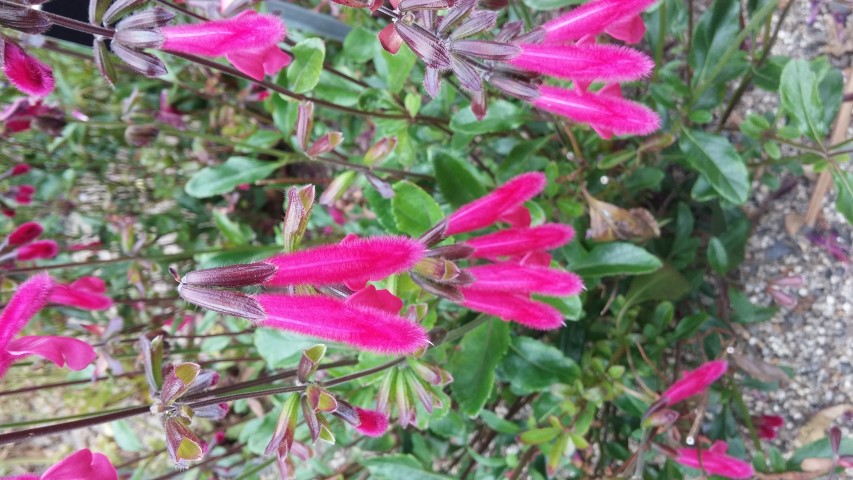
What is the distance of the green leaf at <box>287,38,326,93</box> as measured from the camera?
1207 mm

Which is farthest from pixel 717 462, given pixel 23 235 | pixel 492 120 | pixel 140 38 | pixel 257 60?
pixel 23 235

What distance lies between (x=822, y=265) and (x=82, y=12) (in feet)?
6.07

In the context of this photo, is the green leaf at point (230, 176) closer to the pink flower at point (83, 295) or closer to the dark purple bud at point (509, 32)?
the pink flower at point (83, 295)

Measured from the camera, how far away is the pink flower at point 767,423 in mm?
1638

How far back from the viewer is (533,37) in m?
0.96

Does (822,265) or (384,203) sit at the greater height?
(384,203)

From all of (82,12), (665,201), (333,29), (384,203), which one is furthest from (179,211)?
(665,201)

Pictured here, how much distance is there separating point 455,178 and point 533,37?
0.42m

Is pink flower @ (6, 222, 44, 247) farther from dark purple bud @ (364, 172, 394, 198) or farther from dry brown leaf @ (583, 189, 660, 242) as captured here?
dry brown leaf @ (583, 189, 660, 242)

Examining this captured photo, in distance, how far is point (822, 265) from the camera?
1.76m

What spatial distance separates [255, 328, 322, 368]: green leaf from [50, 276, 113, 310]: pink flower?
0.48m

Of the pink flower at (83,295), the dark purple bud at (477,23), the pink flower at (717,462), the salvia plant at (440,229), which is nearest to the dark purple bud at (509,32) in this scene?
the salvia plant at (440,229)

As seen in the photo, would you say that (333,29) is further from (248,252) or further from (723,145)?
(723,145)

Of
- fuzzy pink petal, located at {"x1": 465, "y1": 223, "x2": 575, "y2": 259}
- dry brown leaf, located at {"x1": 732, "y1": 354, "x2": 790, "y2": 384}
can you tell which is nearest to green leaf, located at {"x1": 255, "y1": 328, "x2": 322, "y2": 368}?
fuzzy pink petal, located at {"x1": 465, "y1": 223, "x2": 575, "y2": 259}
